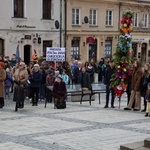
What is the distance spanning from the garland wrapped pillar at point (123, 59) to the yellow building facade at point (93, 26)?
1950cm

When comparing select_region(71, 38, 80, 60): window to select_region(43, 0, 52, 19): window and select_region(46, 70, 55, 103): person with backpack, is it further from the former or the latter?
select_region(46, 70, 55, 103): person with backpack

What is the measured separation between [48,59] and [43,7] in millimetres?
13296

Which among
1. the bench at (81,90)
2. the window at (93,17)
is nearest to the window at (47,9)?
Answer: the window at (93,17)

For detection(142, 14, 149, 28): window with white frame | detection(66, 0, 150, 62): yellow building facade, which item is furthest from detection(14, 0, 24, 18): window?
detection(142, 14, 149, 28): window with white frame

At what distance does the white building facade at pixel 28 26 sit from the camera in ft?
108

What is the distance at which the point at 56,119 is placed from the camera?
48.3 ft

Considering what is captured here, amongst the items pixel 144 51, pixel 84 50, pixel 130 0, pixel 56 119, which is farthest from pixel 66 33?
pixel 56 119

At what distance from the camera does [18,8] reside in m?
33.6

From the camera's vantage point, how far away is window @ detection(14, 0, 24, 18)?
110 feet

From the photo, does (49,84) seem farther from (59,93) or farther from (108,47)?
(108,47)

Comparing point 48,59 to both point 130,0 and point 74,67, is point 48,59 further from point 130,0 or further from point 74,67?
point 130,0

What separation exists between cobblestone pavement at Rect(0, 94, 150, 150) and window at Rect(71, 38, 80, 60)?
2006 cm

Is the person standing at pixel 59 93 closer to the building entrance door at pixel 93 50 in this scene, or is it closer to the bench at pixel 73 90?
the bench at pixel 73 90

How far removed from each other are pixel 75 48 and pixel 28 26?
553 cm
